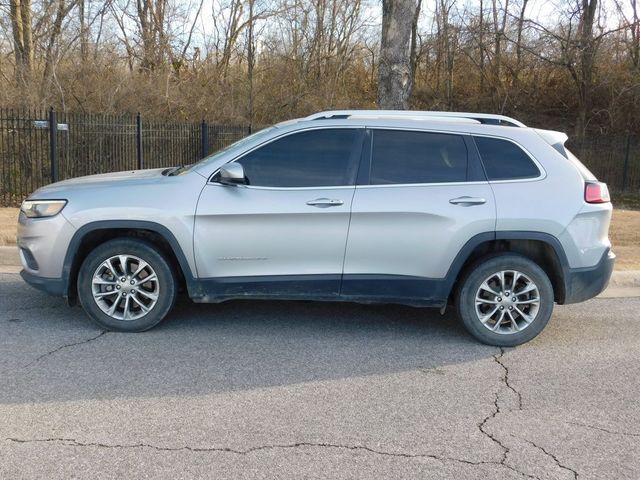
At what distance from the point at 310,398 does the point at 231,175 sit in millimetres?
1921

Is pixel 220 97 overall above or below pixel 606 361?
above

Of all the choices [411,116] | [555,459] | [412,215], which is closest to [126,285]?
[412,215]

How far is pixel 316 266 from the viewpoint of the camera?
209 inches

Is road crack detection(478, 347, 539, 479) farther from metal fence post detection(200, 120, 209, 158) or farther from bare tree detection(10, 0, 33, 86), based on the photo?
bare tree detection(10, 0, 33, 86)

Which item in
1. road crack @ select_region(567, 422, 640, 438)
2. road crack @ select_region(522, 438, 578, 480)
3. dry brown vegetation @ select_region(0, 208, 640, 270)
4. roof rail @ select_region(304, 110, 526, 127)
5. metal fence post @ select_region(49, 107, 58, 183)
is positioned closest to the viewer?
road crack @ select_region(522, 438, 578, 480)

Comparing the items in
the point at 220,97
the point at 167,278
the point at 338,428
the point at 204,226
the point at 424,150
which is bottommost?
the point at 338,428

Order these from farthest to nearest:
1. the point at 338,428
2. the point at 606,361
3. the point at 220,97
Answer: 1. the point at 220,97
2. the point at 606,361
3. the point at 338,428

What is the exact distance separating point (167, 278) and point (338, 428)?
2233mm

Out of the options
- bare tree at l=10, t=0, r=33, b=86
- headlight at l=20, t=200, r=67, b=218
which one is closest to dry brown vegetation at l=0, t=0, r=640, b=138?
bare tree at l=10, t=0, r=33, b=86

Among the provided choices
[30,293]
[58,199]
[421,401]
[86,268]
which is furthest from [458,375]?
[30,293]

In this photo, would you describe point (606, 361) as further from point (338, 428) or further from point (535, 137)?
point (338, 428)

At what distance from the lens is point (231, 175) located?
16.8 feet

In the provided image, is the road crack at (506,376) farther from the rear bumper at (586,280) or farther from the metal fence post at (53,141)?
the metal fence post at (53,141)

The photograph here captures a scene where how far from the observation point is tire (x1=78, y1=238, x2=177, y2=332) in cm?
533
